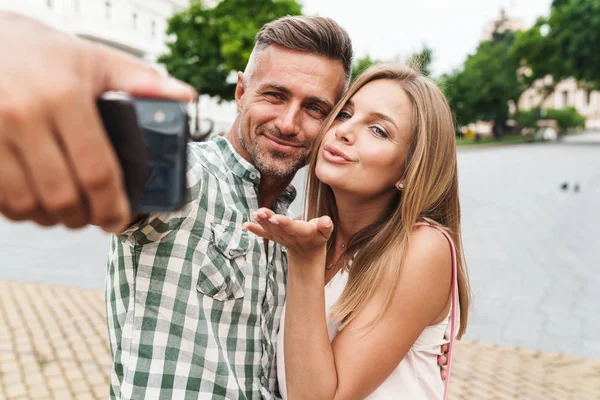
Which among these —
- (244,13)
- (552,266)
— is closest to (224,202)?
(552,266)

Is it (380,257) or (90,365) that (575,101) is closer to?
(90,365)

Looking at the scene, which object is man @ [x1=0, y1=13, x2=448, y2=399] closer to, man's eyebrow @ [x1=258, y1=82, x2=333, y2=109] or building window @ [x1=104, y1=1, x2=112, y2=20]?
man's eyebrow @ [x1=258, y1=82, x2=333, y2=109]

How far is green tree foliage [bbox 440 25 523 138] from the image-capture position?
46.2 metres

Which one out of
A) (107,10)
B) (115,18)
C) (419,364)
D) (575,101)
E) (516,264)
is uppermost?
(419,364)

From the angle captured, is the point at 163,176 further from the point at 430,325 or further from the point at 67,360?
the point at 67,360

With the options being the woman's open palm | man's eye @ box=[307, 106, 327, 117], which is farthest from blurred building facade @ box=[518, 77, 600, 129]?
the woman's open palm

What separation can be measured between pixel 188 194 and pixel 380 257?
0.66 meters

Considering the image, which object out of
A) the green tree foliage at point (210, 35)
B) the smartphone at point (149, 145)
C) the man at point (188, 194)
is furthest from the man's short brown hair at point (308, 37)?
the green tree foliage at point (210, 35)

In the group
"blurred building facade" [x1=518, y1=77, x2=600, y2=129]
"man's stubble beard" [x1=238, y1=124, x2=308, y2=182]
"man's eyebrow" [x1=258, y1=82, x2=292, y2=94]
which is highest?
"man's eyebrow" [x1=258, y1=82, x2=292, y2=94]

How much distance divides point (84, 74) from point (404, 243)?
1408 millimetres

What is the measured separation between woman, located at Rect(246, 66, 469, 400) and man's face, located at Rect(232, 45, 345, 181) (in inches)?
5.7

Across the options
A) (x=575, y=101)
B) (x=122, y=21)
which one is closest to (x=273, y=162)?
(x=122, y=21)

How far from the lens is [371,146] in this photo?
6.20ft

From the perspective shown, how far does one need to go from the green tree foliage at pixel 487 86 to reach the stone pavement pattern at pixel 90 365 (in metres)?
42.1
